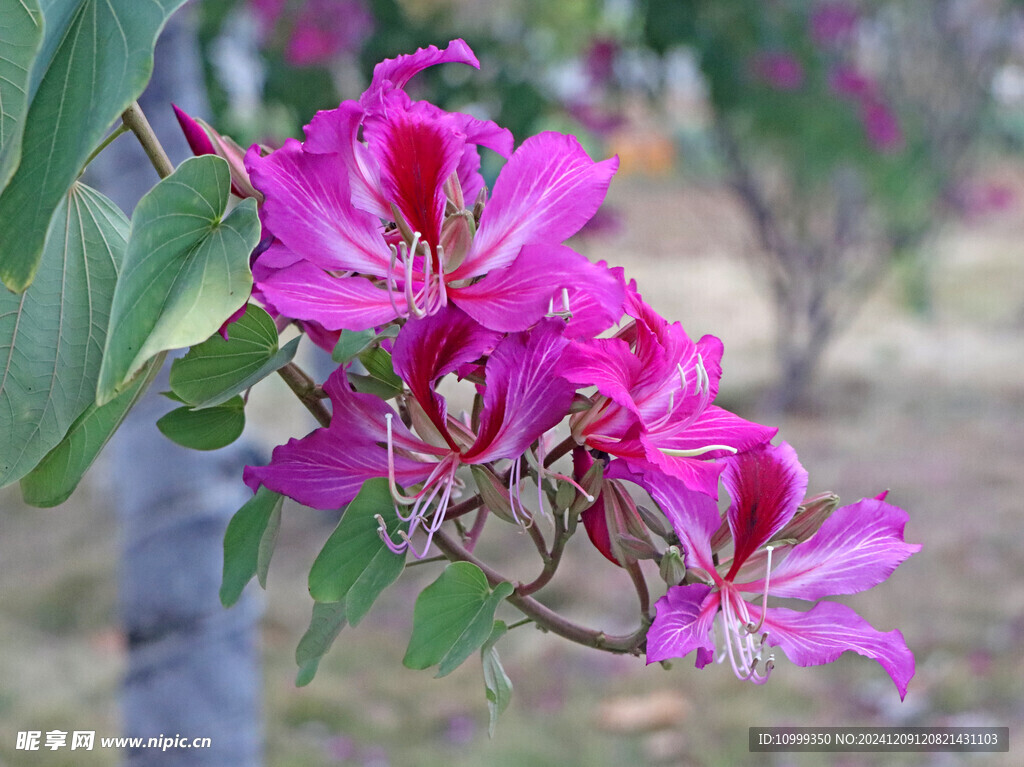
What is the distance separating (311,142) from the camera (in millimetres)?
356

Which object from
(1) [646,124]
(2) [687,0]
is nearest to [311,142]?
(2) [687,0]

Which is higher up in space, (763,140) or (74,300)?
(74,300)

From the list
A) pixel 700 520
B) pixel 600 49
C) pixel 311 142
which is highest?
pixel 311 142

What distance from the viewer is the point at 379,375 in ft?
1.24

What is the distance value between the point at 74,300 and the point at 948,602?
8.89ft

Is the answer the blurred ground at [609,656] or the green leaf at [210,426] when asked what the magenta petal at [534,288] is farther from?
the blurred ground at [609,656]

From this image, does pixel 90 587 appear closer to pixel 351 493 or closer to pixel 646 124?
pixel 351 493

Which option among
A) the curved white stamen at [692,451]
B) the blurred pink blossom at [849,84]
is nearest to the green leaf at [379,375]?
the curved white stamen at [692,451]

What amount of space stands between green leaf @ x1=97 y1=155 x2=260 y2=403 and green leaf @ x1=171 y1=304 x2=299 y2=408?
4 cm

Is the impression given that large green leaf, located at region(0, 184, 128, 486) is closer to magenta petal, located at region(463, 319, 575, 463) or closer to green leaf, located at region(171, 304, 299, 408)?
green leaf, located at region(171, 304, 299, 408)

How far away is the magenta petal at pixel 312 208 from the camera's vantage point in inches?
13.8

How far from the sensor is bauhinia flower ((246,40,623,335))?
1.14ft

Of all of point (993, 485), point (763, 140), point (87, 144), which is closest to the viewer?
point (87, 144)

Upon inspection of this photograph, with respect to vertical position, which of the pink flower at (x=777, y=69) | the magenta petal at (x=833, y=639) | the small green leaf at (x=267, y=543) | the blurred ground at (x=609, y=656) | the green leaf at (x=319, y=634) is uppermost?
the magenta petal at (x=833, y=639)
